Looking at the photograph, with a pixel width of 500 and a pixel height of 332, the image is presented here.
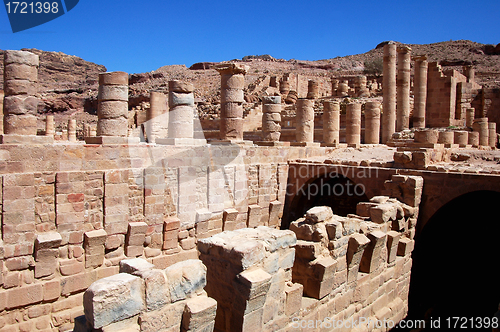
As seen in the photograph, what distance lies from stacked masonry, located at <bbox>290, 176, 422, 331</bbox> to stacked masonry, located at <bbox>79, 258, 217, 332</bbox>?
2.03 metres

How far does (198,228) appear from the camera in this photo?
801cm

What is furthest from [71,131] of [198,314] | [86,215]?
[198,314]

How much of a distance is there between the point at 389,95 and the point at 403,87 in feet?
4.63

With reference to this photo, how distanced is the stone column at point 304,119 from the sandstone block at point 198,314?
1178cm

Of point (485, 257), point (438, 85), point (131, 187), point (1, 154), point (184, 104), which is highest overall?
point (438, 85)

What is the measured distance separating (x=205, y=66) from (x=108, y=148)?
53.6 metres

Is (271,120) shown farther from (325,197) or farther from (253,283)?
(253,283)

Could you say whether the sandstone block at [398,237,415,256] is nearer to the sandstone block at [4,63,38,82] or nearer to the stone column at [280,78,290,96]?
the sandstone block at [4,63,38,82]

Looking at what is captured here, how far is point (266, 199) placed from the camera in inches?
403

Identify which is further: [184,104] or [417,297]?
[184,104]

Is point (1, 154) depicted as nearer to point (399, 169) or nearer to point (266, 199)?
point (266, 199)

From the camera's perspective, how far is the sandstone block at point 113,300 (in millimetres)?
2974

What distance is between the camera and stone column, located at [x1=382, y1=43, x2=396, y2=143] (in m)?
18.6

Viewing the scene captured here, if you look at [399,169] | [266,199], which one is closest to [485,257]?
[399,169]
